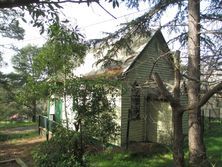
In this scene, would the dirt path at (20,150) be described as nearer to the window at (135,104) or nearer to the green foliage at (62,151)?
the green foliage at (62,151)

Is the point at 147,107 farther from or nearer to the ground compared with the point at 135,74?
nearer to the ground

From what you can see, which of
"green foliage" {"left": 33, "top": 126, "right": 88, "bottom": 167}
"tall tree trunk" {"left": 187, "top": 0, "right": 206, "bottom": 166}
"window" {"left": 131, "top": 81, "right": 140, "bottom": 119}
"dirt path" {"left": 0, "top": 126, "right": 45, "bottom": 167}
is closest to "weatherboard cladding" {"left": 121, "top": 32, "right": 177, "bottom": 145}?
"window" {"left": 131, "top": 81, "right": 140, "bottom": 119}

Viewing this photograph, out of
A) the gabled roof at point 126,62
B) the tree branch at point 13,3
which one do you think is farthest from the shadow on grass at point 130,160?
the tree branch at point 13,3

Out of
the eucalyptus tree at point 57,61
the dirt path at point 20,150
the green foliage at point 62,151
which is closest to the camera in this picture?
→ the green foliage at point 62,151

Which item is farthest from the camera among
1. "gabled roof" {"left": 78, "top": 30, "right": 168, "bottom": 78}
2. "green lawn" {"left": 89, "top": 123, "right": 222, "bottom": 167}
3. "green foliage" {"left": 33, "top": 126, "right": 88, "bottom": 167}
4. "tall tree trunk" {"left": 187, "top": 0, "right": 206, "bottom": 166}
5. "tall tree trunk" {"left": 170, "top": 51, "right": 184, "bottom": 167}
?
"gabled roof" {"left": 78, "top": 30, "right": 168, "bottom": 78}

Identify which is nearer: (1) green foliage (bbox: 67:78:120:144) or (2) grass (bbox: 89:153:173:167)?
(1) green foliage (bbox: 67:78:120:144)

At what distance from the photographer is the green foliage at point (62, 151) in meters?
9.17

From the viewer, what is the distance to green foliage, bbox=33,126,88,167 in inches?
361

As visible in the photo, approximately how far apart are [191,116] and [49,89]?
514cm

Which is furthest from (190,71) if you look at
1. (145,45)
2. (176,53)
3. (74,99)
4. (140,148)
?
(145,45)

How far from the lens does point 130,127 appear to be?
16672 mm

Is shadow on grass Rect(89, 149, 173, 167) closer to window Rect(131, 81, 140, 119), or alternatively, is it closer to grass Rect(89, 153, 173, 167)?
grass Rect(89, 153, 173, 167)

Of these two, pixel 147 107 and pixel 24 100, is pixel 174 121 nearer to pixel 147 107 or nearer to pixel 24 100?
pixel 24 100

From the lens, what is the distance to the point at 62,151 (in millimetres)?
9336
